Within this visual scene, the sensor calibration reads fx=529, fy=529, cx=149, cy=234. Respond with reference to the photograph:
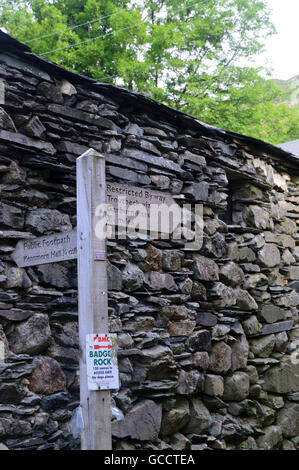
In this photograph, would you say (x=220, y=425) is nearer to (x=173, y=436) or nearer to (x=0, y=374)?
(x=173, y=436)

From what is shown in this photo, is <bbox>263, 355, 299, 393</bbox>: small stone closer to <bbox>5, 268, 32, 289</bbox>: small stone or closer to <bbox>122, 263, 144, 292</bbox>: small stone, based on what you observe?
<bbox>122, 263, 144, 292</bbox>: small stone

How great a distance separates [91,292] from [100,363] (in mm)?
409

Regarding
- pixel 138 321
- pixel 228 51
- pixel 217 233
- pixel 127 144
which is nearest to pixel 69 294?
pixel 138 321

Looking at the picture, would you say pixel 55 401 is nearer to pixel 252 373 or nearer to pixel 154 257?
pixel 154 257

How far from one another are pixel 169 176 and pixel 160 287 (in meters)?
1.08

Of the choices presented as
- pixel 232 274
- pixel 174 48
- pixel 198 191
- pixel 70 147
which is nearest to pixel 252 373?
pixel 232 274

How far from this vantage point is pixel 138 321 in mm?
4387

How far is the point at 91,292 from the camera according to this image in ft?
10.0

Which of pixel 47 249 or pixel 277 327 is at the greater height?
pixel 47 249

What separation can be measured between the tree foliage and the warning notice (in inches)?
427

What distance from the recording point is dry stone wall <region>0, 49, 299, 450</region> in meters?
3.72

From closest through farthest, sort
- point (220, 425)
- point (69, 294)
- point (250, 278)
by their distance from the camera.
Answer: point (69, 294), point (220, 425), point (250, 278)

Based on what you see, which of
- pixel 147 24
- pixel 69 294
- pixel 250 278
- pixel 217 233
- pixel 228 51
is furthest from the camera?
pixel 228 51
